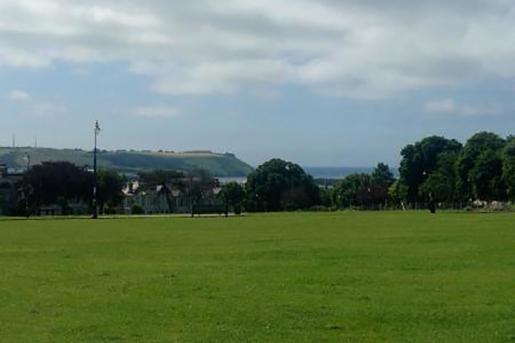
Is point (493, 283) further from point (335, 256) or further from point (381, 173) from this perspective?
point (381, 173)

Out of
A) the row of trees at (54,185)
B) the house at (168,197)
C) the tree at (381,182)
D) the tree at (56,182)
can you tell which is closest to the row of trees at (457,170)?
the tree at (381,182)

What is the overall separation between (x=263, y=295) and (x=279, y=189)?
119960 mm

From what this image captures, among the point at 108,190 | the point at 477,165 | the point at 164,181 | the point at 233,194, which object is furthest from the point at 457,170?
the point at 164,181

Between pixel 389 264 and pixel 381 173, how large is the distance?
142421 mm

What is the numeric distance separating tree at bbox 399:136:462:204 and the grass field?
314 feet

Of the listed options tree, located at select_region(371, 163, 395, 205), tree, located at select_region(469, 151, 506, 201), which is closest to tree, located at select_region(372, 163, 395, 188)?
tree, located at select_region(371, 163, 395, 205)

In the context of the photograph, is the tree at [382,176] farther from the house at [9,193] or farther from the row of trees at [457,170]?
the house at [9,193]

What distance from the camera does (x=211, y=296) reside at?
1798 cm

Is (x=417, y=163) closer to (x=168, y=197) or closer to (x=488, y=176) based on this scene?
(x=488, y=176)

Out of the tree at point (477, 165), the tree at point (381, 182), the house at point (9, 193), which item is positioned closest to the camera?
the tree at point (477, 165)

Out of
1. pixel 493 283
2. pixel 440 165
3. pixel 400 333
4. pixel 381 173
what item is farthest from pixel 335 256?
pixel 381 173

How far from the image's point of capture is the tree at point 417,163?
127 meters

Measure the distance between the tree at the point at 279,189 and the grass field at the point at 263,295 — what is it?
4080 inches

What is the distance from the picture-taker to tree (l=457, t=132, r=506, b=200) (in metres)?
103
